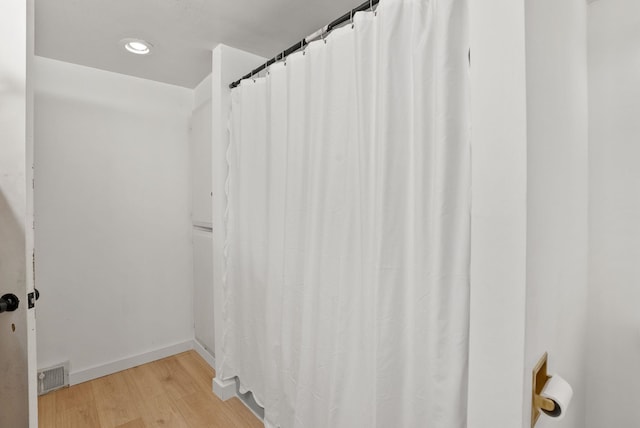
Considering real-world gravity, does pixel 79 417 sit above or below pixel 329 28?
below

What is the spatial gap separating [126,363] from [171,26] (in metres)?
2.47

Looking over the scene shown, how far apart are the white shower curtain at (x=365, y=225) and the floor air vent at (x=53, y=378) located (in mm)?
1512

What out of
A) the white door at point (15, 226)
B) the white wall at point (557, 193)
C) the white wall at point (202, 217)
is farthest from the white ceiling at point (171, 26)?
the white wall at point (557, 193)

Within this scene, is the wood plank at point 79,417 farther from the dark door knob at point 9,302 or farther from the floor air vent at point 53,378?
the dark door knob at point 9,302

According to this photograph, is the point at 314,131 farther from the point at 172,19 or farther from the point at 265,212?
the point at 172,19

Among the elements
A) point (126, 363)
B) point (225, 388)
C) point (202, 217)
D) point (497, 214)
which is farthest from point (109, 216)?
point (497, 214)

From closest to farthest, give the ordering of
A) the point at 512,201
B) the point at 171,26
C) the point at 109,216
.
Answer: the point at 512,201
the point at 171,26
the point at 109,216

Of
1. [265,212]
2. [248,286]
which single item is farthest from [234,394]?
[265,212]

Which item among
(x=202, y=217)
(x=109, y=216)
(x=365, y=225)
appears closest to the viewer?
(x=365, y=225)

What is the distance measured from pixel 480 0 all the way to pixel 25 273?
1.63 m

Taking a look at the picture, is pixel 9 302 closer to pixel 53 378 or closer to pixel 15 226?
pixel 15 226

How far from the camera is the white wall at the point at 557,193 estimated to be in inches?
29.9

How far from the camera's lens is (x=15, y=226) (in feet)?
3.36

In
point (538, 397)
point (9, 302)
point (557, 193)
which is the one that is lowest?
point (538, 397)
